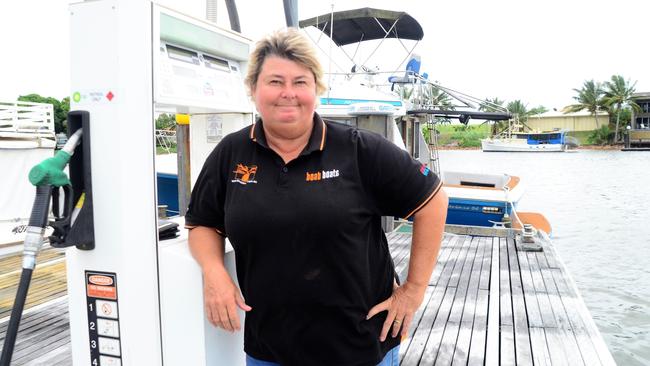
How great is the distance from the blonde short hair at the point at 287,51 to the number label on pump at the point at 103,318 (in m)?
0.94

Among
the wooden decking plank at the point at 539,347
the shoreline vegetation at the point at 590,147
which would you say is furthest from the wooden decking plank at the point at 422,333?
the shoreline vegetation at the point at 590,147

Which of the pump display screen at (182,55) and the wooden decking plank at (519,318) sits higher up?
the pump display screen at (182,55)

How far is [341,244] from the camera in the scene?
1635mm

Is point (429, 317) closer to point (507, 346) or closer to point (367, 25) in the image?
point (507, 346)

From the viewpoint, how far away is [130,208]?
184 centimetres

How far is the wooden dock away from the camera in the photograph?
3.63m

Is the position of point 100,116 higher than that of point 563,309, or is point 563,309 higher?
point 100,116

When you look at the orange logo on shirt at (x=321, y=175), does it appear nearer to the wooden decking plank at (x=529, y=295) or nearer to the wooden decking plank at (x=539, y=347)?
the wooden decking plank at (x=539, y=347)

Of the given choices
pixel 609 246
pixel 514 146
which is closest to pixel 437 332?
pixel 609 246

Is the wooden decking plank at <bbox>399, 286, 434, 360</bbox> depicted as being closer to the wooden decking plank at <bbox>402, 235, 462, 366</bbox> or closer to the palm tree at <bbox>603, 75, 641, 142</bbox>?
the wooden decking plank at <bbox>402, 235, 462, 366</bbox>

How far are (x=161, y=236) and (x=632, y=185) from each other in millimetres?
30764

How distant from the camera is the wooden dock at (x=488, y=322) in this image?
3.63 m

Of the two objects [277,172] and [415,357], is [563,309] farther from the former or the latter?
[277,172]

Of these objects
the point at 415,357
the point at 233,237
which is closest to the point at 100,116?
the point at 233,237
